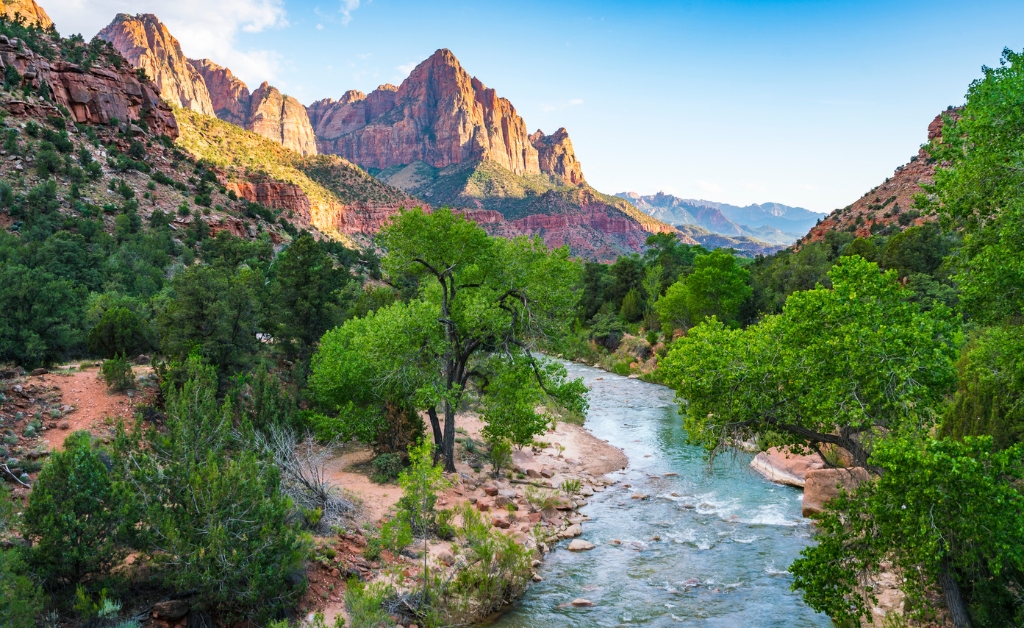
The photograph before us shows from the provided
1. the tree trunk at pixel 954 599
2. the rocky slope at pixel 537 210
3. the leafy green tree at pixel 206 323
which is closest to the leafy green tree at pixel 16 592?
the leafy green tree at pixel 206 323

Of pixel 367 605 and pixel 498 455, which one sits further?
pixel 498 455

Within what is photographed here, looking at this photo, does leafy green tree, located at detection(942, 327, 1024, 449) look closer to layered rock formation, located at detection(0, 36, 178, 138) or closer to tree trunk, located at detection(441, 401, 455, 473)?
tree trunk, located at detection(441, 401, 455, 473)

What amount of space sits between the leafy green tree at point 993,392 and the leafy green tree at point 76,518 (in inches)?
496

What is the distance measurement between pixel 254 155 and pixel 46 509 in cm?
8893

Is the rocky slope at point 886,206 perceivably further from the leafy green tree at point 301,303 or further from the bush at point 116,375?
the bush at point 116,375

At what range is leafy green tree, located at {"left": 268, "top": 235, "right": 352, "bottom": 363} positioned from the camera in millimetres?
23953

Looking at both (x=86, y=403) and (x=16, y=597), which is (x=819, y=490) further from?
(x=86, y=403)

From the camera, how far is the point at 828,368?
8227 millimetres

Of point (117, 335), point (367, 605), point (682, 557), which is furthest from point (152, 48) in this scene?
point (682, 557)

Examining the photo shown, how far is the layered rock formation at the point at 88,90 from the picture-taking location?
48.8m

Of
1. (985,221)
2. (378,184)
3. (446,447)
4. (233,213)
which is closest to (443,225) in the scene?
(446,447)

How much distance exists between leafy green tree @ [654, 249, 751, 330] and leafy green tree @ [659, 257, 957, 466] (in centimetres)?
3474

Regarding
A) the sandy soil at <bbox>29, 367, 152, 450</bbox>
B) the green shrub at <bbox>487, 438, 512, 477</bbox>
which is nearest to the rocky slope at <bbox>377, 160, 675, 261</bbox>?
the green shrub at <bbox>487, 438, 512, 477</bbox>

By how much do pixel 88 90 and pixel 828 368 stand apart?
69.7 metres
